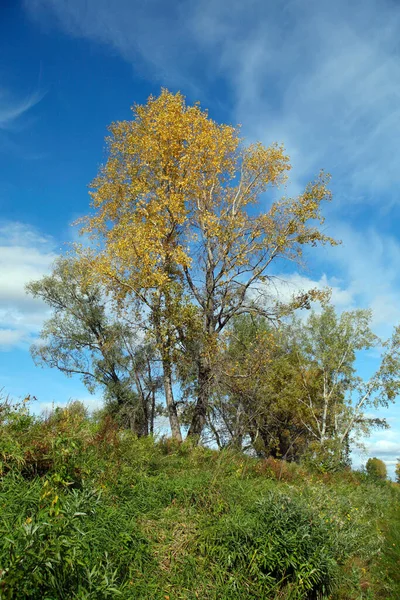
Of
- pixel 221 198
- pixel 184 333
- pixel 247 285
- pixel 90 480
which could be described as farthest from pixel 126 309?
pixel 90 480

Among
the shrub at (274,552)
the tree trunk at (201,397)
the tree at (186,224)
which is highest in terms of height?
the tree at (186,224)

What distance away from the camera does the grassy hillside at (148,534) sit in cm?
388

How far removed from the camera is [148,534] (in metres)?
5.96

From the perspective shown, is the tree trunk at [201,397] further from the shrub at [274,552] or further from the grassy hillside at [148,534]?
the shrub at [274,552]

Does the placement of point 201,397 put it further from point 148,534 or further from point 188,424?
point 148,534

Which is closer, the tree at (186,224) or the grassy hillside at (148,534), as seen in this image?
the grassy hillside at (148,534)

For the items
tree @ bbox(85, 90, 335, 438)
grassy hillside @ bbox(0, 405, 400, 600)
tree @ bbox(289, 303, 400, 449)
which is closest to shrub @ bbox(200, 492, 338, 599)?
grassy hillside @ bbox(0, 405, 400, 600)

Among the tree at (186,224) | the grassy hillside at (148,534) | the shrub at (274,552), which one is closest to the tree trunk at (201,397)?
the tree at (186,224)

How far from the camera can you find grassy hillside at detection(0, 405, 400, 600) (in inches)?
153

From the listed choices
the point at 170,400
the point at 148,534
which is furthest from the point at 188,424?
the point at 148,534

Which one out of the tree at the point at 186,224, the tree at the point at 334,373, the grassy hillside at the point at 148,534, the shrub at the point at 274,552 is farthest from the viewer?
the tree at the point at 334,373

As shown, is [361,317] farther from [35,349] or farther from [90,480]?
[90,480]

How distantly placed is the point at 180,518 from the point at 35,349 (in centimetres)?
2396

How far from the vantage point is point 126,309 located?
20.3 metres
